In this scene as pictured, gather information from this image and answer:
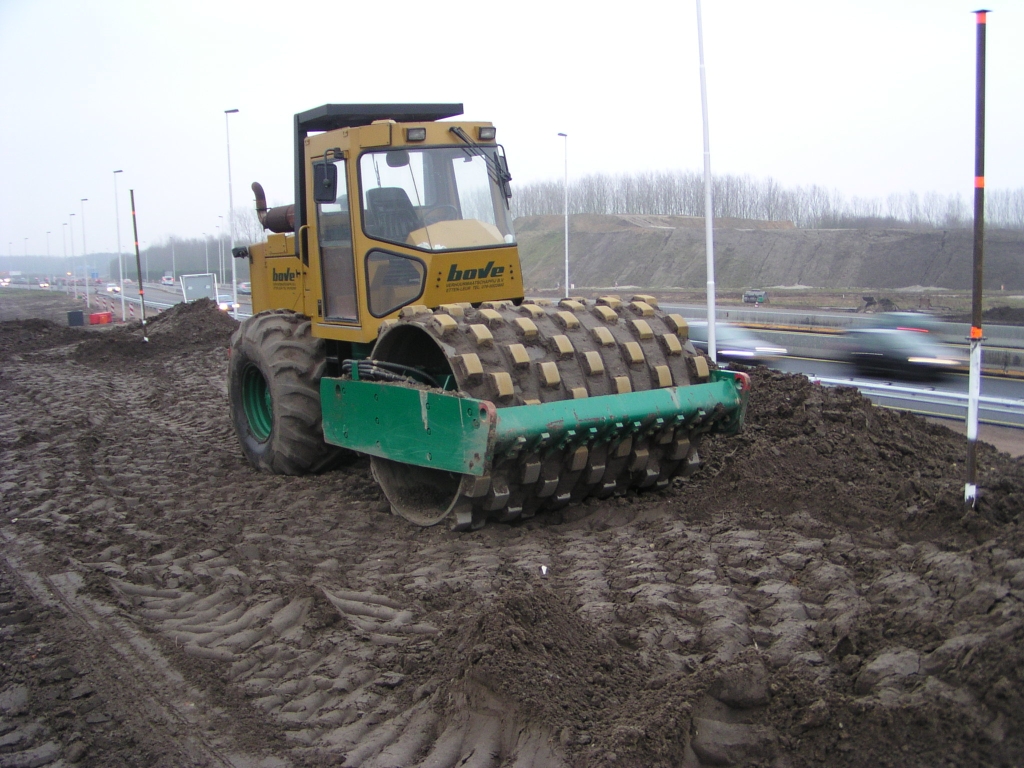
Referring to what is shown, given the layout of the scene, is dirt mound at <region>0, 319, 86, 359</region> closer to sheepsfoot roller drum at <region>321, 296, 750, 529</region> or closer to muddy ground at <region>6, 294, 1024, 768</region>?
muddy ground at <region>6, 294, 1024, 768</region>

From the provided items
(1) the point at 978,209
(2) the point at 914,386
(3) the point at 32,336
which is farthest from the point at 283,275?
(3) the point at 32,336

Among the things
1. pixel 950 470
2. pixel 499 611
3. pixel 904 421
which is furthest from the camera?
pixel 904 421

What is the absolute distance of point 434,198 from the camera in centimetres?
721

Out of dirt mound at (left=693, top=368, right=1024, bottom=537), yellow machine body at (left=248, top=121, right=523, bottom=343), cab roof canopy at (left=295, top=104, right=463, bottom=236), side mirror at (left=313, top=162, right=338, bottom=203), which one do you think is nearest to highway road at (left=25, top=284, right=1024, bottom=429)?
dirt mound at (left=693, top=368, right=1024, bottom=537)

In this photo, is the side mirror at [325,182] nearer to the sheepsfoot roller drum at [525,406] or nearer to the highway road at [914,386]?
the sheepsfoot roller drum at [525,406]

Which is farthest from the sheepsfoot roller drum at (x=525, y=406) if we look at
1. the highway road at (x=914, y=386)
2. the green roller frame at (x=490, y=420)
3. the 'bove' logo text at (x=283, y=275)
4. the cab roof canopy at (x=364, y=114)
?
the highway road at (x=914, y=386)

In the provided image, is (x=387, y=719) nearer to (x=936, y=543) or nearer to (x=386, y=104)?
(x=936, y=543)

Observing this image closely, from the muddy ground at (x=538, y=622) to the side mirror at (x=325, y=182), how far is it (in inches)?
95.2

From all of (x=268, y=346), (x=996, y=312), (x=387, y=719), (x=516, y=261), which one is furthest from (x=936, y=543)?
(x=996, y=312)

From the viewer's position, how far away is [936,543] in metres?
5.12

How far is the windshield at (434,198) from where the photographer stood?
7.02m

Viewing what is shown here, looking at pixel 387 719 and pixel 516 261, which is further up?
pixel 516 261

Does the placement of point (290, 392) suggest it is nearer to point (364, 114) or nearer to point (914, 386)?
point (364, 114)

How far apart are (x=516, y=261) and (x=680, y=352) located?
5.55 feet
